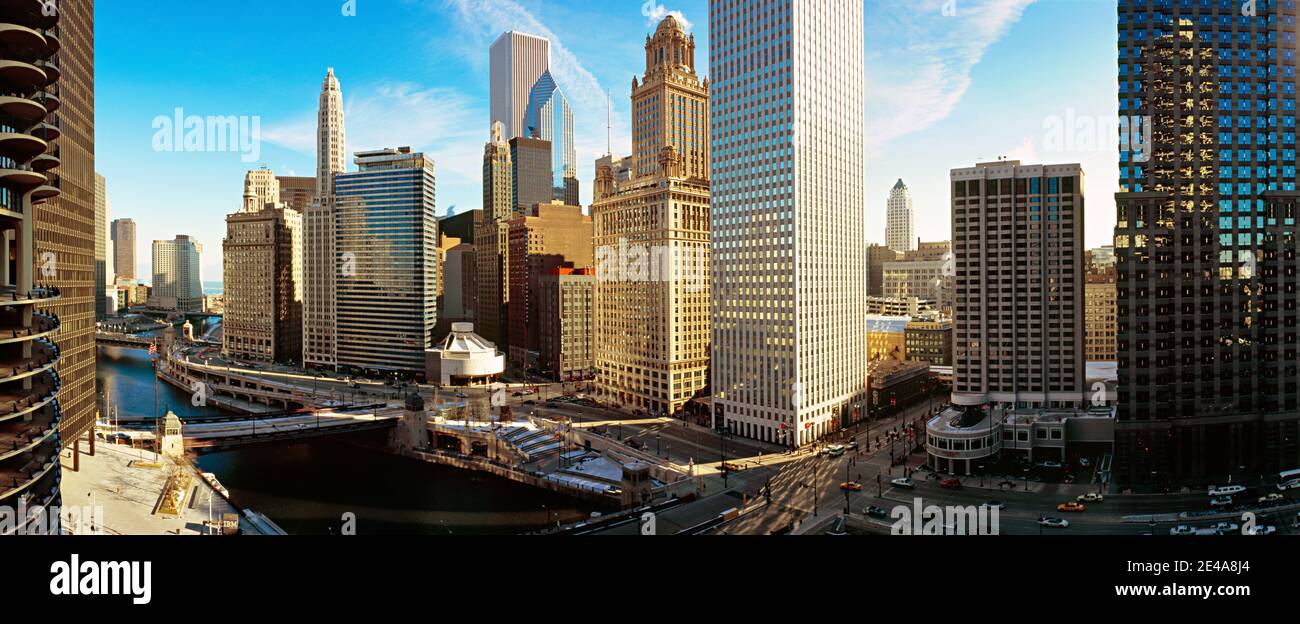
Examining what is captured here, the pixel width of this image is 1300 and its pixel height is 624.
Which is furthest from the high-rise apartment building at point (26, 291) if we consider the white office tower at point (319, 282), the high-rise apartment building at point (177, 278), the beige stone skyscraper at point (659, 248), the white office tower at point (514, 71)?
the high-rise apartment building at point (177, 278)

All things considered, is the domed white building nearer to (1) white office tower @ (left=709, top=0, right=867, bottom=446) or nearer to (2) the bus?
(1) white office tower @ (left=709, top=0, right=867, bottom=446)

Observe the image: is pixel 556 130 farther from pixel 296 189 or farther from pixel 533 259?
pixel 296 189

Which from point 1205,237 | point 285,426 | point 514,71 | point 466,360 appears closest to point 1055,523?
point 1205,237

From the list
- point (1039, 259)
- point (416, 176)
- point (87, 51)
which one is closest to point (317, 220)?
point (416, 176)

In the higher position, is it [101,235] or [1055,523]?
[101,235]

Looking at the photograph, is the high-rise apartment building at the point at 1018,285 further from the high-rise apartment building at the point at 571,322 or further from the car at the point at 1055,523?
the high-rise apartment building at the point at 571,322

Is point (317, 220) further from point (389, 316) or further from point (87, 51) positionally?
point (87, 51)

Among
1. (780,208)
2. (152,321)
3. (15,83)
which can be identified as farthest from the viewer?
(152,321)
